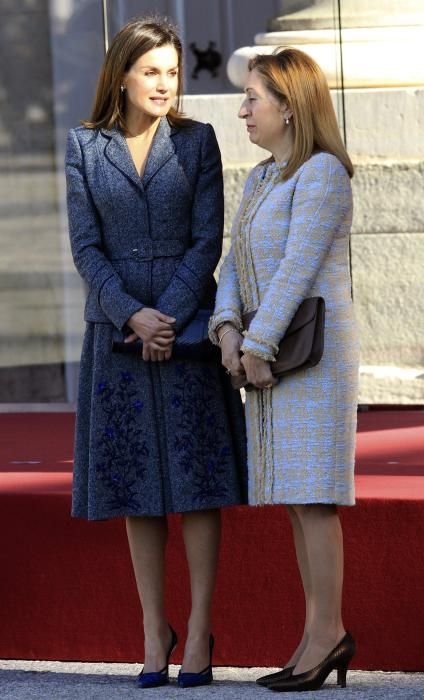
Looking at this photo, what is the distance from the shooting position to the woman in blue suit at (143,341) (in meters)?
4.24

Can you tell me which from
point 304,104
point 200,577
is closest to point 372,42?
point 304,104

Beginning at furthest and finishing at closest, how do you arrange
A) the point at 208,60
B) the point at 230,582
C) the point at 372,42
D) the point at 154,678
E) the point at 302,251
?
1. the point at 208,60
2. the point at 372,42
3. the point at 230,582
4. the point at 154,678
5. the point at 302,251

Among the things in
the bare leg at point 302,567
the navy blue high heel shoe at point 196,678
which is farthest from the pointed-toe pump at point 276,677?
the navy blue high heel shoe at point 196,678

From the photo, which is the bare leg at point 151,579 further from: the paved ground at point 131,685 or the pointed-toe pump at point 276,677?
the pointed-toe pump at point 276,677

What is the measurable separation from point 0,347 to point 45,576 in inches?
138

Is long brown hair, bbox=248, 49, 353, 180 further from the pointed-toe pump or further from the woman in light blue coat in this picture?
the pointed-toe pump

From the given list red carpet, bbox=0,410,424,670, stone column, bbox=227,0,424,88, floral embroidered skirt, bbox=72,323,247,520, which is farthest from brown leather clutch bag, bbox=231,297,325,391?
stone column, bbox=227,0,424,88

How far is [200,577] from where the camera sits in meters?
4.30

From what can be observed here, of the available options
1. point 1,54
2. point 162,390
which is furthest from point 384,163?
point 162,390

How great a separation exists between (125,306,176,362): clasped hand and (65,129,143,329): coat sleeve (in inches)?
0.9

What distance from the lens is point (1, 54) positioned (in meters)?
7.98

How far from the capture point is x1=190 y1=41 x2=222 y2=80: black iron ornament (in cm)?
735

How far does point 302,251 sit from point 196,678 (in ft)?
3.88

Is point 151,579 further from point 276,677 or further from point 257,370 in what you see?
point 257,370
